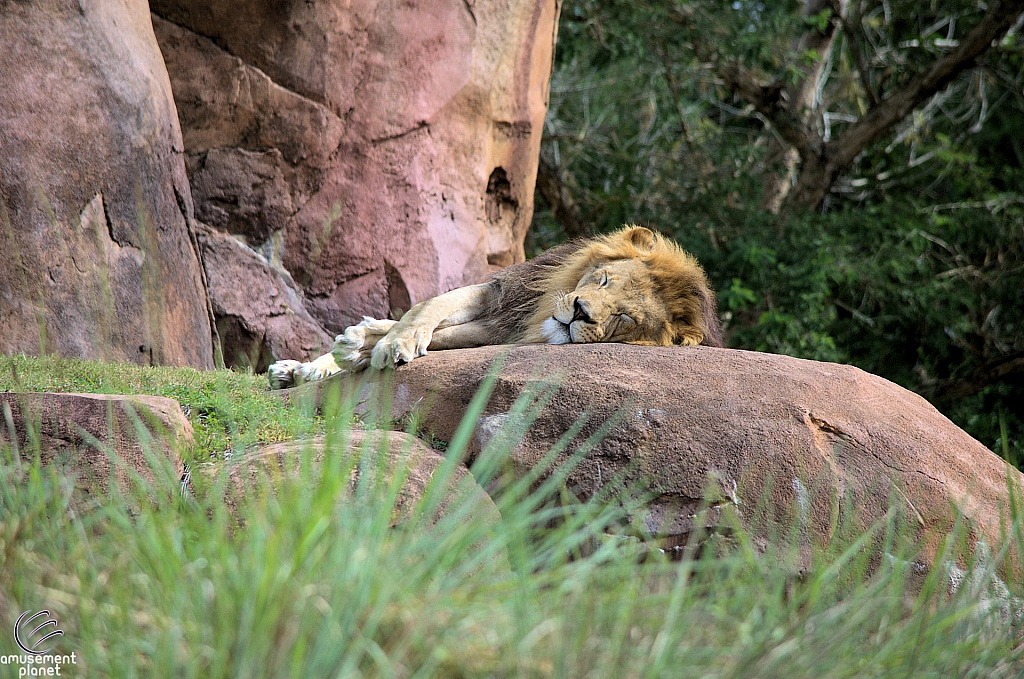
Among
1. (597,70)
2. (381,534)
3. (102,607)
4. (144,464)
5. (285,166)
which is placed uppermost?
(597,70)

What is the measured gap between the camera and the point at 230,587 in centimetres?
147

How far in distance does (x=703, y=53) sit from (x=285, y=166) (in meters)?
4.94

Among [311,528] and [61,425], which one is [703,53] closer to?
[61,425]

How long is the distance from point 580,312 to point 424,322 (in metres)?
0.74

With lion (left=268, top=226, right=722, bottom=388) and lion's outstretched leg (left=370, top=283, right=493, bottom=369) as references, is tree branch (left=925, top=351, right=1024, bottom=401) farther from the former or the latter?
lion's outstretched leg (left=370, top=283, right=493, bottom=369)

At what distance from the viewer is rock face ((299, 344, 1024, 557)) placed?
10.6ft

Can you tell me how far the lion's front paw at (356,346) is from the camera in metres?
4.00

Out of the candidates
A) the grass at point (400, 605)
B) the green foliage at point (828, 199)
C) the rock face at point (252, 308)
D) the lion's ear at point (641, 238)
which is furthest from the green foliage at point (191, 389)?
the green foliage at point (828, 199)

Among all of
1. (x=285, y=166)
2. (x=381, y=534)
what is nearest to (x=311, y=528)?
(x=381, y=534)

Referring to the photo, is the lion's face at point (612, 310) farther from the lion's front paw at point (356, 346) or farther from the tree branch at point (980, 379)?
the tree branch at point (980, 379)

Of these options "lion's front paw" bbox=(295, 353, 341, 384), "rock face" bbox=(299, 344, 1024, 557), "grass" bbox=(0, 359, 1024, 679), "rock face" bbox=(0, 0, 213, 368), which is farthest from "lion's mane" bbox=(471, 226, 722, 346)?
"grass" bbox=(0, 359, 1024, 679)

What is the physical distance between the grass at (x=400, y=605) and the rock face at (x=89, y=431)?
669mm

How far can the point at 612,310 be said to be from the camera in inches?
167

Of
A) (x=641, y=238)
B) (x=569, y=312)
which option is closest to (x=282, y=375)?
(x=569, y=312)
